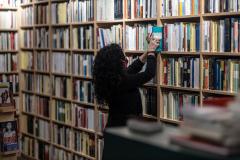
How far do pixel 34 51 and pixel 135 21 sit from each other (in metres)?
2.36

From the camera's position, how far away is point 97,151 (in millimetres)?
4859

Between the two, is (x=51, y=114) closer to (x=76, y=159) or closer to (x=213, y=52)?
(x=76, y=159)

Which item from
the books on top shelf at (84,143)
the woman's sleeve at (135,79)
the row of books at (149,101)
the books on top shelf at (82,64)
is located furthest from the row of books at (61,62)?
the woman's sleeve at (135,79)

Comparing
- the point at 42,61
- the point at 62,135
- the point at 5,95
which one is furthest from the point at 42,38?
the point at 5,95

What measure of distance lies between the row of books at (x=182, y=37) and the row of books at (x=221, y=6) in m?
0.18

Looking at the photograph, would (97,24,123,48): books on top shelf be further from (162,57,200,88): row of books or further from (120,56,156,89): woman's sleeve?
(120,56,156,89): woman's sleeve

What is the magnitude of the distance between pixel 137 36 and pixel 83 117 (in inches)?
55.0

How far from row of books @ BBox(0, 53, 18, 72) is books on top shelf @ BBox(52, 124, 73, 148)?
131cm

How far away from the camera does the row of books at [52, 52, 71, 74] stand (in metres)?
5.36

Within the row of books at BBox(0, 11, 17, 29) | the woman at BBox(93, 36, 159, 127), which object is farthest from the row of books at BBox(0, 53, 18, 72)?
the woman at BBox(93, 36, 159, 127)

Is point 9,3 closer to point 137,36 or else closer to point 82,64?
point 82,64

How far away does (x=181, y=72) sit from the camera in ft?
12.2

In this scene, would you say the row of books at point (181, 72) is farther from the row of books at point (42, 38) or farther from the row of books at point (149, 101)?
the row of books at point (42, 38)

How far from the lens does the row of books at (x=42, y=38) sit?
19.2 feet
